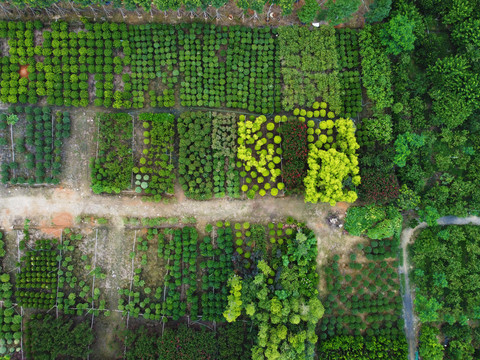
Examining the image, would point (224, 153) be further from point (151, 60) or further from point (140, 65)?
point (140, 65)

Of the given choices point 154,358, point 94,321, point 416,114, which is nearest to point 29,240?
point 94,321

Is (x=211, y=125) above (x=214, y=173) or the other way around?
above

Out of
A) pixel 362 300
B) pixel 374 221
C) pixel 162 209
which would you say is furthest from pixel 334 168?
pixel 162 209

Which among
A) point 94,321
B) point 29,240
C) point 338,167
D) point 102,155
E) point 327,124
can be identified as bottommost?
point 94,321

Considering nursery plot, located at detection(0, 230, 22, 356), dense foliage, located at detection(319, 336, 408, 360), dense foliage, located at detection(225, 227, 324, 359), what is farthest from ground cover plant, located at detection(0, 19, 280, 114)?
dense foliage, located at detection(319, 336, 408, 360)

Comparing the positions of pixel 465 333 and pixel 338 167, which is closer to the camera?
pixel 338 167

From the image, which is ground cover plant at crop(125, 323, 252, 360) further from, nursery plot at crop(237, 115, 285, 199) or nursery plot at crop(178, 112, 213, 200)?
nursery plot at crop(237, 115, 285, 199)

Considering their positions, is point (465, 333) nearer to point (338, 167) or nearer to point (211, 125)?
point (338, 167)
